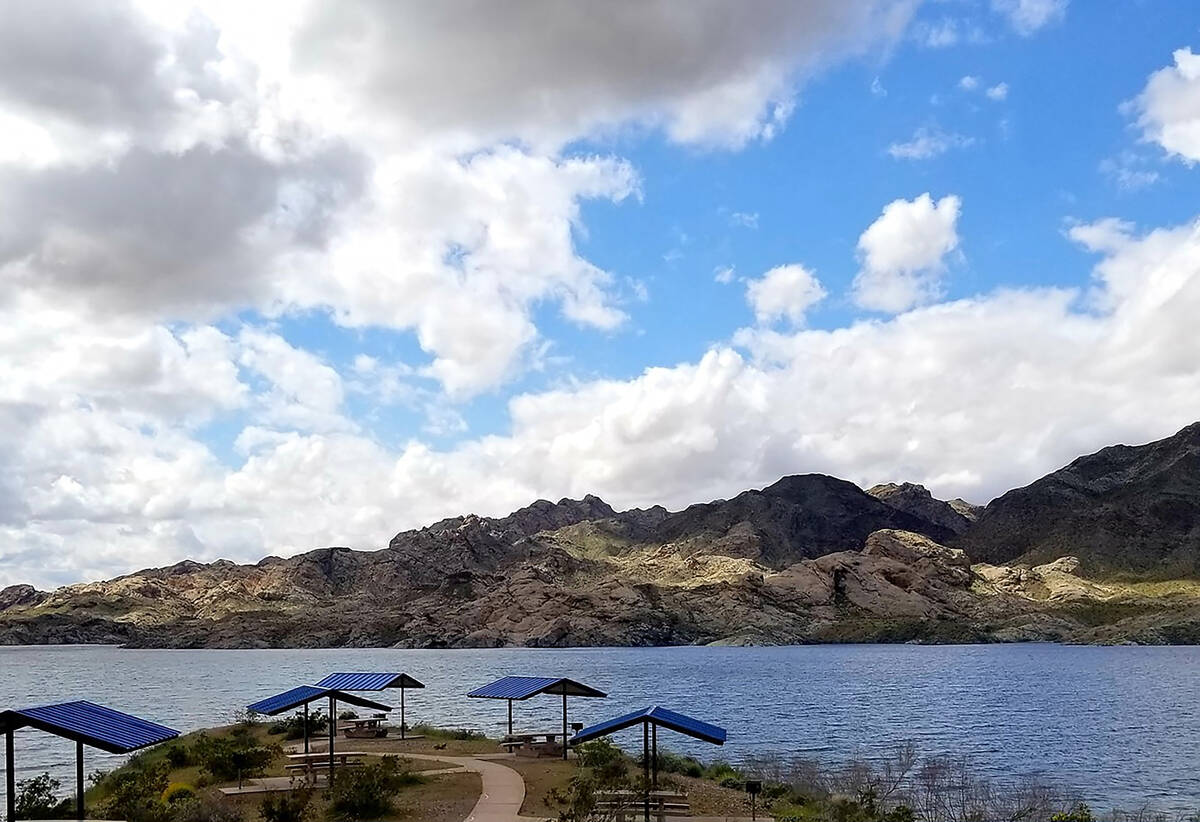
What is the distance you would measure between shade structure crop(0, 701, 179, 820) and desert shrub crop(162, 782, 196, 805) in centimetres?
295

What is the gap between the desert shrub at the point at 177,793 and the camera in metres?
25.5

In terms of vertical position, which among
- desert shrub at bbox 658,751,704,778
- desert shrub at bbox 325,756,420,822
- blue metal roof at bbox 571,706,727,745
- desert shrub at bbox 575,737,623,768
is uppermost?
blue metal roof at bbox 571,706,727,745

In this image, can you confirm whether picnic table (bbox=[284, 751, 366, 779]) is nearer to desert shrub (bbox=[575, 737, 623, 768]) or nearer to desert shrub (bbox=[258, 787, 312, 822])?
desert shrub (bbox=[258, 787, 312, 822])

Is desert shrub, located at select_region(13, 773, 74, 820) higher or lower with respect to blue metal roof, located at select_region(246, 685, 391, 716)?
lower

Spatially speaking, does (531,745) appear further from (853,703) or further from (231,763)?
(853,703)

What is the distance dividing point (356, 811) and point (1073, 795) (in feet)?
85.1

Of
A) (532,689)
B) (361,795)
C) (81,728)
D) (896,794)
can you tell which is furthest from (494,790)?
(896,794)

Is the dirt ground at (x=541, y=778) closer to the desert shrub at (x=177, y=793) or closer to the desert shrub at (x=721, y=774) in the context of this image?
the desert shrub at (x=721, y=774)

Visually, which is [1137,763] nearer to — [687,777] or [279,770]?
[687,777]

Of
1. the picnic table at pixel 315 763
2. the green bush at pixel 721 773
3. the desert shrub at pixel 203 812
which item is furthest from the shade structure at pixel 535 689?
the desert shrub at pixel 203 812

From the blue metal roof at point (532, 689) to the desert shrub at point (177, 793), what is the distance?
12.2 metres

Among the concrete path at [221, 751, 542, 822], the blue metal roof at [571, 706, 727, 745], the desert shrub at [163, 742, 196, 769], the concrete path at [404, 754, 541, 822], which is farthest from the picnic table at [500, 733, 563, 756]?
the blue metal roof at [571, 706, 727, 745]

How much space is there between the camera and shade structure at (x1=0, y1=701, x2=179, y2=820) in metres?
20.3

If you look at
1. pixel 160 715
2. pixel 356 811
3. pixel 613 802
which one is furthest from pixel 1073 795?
pixel 160 715
